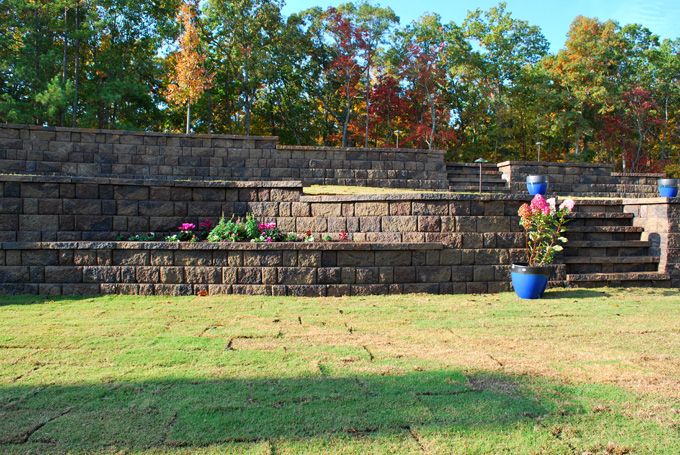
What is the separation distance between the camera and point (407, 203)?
7117 millimetres

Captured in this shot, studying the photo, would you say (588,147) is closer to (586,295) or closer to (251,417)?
(586,295)

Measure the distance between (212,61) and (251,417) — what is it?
2370 centimetres

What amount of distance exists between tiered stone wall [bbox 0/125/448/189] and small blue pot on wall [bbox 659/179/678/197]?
470 centimetres

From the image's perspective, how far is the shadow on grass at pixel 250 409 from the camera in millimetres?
2436

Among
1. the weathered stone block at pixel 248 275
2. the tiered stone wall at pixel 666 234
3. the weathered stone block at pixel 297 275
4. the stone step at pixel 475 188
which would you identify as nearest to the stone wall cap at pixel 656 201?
the tiered stone wall at pixel 666 234

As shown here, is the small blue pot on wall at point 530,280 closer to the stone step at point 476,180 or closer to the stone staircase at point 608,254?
the stone staircase at point 608,254

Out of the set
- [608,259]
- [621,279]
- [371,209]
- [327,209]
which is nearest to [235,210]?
[327,209]

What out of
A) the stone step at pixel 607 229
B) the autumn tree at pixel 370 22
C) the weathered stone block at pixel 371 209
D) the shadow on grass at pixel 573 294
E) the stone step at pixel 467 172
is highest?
the autumn tree at pixel 370 22

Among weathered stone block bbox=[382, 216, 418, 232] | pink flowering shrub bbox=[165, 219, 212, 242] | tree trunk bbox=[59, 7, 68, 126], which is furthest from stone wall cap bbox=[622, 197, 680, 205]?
tree trunk bbox=[59, 7, 68, 126]

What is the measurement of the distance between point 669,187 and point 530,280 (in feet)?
19.9

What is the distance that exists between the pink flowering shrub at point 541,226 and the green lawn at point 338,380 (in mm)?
1252

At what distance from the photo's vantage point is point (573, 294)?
6.60 m

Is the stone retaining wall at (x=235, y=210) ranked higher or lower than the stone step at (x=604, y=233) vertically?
higher

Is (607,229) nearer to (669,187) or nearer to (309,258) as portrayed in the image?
(669,187)
